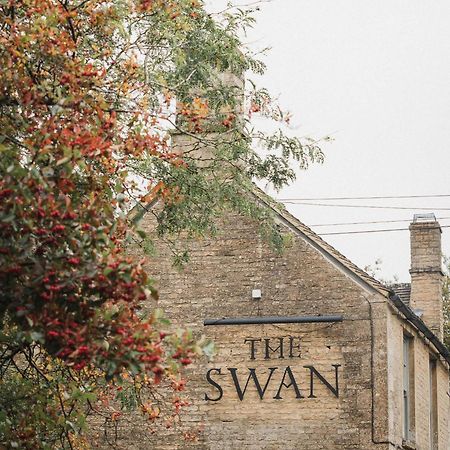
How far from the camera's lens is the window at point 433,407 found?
97.7 ft

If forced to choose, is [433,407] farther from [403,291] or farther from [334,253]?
[403,291]

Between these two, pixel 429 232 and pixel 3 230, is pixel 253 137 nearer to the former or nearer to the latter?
pixel 3 230

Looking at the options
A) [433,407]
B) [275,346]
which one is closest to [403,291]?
[433,407]

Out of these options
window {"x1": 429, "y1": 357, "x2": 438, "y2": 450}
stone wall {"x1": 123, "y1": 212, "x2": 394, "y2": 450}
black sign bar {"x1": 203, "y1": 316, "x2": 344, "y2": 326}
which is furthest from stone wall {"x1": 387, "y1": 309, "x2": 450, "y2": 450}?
black sign bar {"x1": 203, "y1": 316, "x2": 344, "y2": 326}

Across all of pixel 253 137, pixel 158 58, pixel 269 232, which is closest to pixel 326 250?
pixel 269 232

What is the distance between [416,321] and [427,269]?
27.2 feet

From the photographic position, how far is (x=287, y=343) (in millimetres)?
24797

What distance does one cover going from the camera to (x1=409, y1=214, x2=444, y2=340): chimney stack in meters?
33.6

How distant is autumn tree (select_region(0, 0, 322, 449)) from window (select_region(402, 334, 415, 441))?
857 cm

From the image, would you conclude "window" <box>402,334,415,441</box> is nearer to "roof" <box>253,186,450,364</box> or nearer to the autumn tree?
"roof" <box>253,186,450,364</box>

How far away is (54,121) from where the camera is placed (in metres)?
11.1

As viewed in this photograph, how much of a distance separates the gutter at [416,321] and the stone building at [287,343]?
0.05 m

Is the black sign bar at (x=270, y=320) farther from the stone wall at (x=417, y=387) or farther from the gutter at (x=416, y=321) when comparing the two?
the stone wall at (x=417, y=387)

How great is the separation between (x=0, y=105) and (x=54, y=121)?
1.31 m
